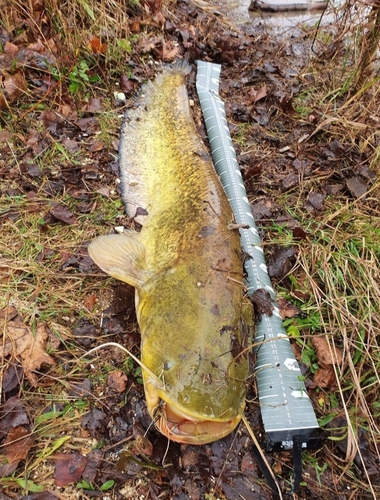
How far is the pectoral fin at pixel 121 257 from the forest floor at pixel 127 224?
28 centimetres

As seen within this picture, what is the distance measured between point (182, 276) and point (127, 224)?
3.31ft

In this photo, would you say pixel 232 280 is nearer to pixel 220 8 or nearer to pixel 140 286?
pixel 140 286

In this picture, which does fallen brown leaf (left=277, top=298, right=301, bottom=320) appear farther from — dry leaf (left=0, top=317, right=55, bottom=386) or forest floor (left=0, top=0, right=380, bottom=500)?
dry leaf (left=0, top=317, right=55, bottom=386)

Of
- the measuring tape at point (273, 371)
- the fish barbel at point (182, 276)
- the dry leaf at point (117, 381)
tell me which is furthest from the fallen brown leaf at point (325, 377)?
the dry leaf at point (117, 381)

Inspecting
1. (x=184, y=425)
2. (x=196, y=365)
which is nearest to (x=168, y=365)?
(x=196, y=365)

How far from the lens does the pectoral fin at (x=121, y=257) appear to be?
8.14 feet

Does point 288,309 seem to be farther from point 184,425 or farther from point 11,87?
point 11,87

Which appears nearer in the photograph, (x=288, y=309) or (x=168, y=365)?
(x=168, y=365)

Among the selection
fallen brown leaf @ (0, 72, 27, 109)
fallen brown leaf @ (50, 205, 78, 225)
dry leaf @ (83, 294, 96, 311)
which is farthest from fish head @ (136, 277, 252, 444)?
fallen brown leaf @ (0, 72, 27, 109)

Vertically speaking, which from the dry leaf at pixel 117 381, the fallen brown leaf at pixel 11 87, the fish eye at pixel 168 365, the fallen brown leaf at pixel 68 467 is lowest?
the fallen brown leaf at pixel 68 467

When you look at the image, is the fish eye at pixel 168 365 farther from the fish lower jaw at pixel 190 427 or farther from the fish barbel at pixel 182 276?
the fish lower jaw at pixel 190 427

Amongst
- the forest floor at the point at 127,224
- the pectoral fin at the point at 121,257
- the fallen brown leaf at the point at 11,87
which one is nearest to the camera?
the forest floor at the point at 127,224

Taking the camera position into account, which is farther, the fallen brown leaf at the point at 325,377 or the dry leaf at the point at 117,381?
the fallen brown leaf at the point at 325,377

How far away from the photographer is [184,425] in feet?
6.33
